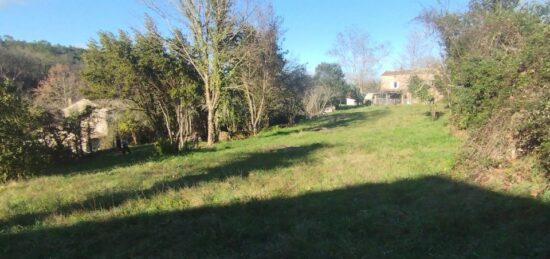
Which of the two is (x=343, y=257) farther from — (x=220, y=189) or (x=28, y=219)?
(x=28, y=219)

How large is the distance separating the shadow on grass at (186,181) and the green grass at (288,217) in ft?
0.13

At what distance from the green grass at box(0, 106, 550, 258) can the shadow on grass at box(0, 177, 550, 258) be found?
0.05ft

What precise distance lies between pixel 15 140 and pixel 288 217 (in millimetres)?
11260

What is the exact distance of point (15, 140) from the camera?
43.3ft

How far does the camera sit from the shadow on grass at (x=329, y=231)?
4.45 meters

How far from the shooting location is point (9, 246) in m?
5.25

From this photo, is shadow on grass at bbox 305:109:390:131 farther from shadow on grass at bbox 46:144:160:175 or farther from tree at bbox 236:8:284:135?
shadow on grass at bbox 46:144:160:175

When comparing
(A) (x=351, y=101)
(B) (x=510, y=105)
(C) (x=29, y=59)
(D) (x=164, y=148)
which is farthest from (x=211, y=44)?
(A) (x=351, y=101)

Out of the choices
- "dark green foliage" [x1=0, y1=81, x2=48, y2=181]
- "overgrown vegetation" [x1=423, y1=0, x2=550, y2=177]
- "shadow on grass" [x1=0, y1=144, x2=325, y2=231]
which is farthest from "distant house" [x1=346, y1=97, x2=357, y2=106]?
"dark green foliage" [x1=0, y1=81, x2=48, y2=181]

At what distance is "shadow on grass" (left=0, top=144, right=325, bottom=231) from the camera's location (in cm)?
697

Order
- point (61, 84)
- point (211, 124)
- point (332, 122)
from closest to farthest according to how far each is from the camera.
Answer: point (211, 124)
point (332, 122)
point (61, 84)

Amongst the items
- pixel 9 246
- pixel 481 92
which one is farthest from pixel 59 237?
pixel 481 92

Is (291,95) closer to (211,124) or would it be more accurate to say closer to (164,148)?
(211,124)

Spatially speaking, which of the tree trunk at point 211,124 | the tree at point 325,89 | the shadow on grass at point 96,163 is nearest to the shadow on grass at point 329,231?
the shadow on grass at point 96,163
